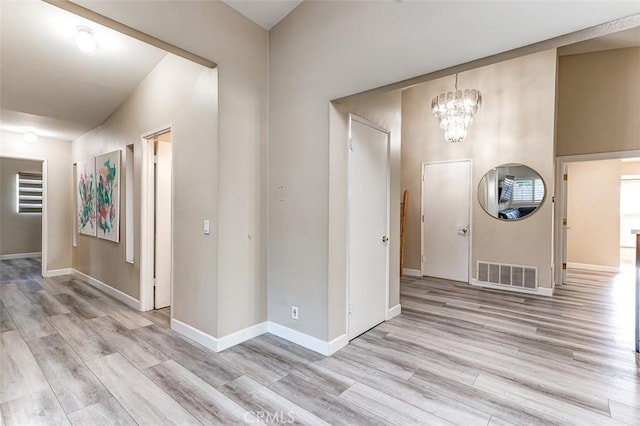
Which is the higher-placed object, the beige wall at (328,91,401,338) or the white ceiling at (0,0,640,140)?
the white ceiling at (0,0,640,140)

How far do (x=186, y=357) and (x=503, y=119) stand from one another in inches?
214

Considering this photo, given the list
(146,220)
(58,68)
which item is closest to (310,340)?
(146,220)

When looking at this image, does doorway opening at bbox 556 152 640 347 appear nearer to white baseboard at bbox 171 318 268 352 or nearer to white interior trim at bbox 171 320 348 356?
white interior trim at bbox 171 320 348 356

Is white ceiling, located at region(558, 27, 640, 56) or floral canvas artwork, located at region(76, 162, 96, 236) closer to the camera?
white ceiling, located at region(558, 27, 640, 56)

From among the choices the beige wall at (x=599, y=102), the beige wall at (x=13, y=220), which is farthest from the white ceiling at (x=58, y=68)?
the beige wall at (x=599, y=102)

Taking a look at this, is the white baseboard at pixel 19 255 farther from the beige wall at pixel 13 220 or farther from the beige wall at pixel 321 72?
the beige wall at pixel 321 72

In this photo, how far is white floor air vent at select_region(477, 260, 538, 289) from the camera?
4539 millimetres

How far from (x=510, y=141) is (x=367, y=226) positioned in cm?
331

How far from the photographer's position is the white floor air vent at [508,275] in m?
4.54

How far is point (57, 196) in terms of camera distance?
577 cm

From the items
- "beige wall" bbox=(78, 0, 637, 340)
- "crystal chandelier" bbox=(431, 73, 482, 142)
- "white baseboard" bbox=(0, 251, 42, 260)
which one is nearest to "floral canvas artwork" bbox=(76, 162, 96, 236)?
"beige wall" bbox=(78, 0, 637, 340)

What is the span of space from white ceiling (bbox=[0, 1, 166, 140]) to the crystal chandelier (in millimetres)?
3497

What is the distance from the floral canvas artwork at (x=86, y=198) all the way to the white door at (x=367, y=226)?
4380 millimetres

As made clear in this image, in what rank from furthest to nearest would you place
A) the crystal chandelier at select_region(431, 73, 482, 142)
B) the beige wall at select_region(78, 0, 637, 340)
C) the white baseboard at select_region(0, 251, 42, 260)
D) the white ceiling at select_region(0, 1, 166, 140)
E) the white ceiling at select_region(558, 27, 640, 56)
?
the white baseboard at select_region(0, 251, 42, 260), the white ceiling at select_region(558, 27, 640, 56), the crystal chandelier at select_region(431, 73, 482, 142), the white ceiling at select_region(0, 1, 166, 140), the beige wall at select_region(78, 0, 637, 340)
